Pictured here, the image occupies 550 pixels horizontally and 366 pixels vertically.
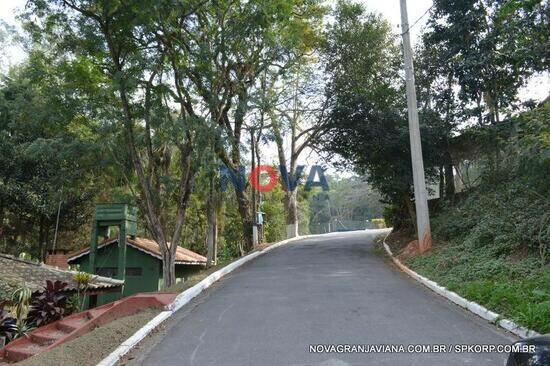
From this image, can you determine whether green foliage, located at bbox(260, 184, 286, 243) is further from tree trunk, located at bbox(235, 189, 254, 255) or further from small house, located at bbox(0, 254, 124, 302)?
Answer: small house, located at bbox(0, 254, 124, 302)

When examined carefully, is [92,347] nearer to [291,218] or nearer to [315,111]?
[315,111]

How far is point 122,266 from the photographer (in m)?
18.7

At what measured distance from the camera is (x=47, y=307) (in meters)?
11.5

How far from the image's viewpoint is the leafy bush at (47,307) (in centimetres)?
1140

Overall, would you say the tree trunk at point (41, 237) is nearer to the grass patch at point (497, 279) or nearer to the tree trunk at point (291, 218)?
the tree trunk at point (291, 218)

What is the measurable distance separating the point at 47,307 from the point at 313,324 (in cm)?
717

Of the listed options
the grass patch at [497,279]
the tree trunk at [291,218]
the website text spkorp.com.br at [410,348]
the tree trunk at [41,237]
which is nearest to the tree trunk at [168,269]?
the grass patch at [497,279]

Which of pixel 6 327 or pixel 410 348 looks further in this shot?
pixel 6 327

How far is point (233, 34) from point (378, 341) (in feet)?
37.0

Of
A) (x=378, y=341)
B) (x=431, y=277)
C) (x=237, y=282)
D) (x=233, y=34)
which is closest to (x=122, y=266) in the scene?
(x=237, y=282)

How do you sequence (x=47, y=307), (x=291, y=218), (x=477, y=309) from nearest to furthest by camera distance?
(x=477, y=309), (x=47, y=307), (x=291, y=218)

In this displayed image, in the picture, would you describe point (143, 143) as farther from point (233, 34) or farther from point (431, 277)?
point (431, 277)

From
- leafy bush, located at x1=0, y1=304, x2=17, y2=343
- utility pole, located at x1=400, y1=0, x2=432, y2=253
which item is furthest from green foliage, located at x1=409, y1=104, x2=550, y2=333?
leafy bush, located at x1=0, y1=304, x2=17, y2=343

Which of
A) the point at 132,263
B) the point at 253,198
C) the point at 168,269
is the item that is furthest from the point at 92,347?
the point at 253,198
